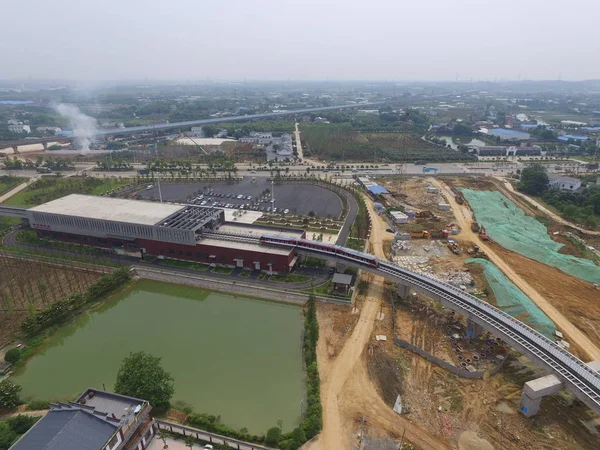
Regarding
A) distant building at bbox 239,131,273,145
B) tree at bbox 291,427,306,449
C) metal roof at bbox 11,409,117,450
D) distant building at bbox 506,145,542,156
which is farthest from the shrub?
distant building at bbox 506,145,542,156

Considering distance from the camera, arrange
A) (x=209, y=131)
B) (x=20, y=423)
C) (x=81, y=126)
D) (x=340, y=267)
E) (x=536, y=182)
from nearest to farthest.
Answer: (x=20, y=423), (x=340, y=267), (x=536, y=182), (x=209, y=131), (x=81, y=126)

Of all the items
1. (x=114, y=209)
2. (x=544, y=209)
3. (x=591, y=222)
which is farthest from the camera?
(x=544, y=209)

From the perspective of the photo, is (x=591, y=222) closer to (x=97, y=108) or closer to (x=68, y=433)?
(x=68, y=433)

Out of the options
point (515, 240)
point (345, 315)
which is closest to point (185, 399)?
point (345, 315)

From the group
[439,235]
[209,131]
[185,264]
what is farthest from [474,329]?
[209,131]

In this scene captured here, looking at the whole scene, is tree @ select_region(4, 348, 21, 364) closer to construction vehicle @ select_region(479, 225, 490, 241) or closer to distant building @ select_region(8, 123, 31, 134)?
construction vehicle @ select_region(479, 225, 490, 241)

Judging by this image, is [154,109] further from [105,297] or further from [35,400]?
[35,400]

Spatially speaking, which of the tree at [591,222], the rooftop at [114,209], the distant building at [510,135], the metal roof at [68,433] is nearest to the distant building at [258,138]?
the rooftop at [114,209]
